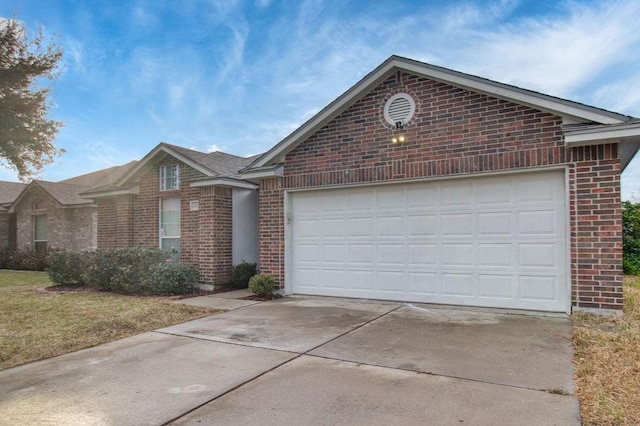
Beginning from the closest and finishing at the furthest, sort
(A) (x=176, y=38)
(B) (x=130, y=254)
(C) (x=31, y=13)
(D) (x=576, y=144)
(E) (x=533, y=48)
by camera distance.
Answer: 1. (D) (x=576, y=144)
2. (E) (x=533, y=48)
3. (B) (x=130, y=254)
4. (A) (x=176, y=38)
5. (C) (x=31, y=13)

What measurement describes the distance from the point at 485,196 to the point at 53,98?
56.1ft

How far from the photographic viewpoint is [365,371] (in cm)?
416

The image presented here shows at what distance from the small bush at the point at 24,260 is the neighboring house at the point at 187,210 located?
6412 mm

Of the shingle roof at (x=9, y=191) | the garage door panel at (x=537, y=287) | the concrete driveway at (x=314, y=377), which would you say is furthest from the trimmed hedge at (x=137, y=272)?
the shingle roof at (x=9, y=191)

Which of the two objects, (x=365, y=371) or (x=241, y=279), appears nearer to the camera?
(x=365, y=371)

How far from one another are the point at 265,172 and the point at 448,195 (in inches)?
166

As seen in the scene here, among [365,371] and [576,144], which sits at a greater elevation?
[576,144]

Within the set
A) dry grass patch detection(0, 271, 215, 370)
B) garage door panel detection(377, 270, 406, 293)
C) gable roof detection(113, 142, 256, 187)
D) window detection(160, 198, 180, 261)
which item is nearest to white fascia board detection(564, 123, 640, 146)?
garage door panel detection(377, 270, 406, 293)

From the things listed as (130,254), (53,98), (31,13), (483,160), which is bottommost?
(130,254)

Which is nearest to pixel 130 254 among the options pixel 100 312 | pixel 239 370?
pixel 100 312

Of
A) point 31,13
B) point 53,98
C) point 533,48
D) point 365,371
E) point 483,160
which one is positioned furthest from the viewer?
point 53,98

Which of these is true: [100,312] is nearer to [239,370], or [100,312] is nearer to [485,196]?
[239,370]

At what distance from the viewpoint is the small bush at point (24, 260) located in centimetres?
1717

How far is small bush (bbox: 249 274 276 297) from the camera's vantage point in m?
8.95
